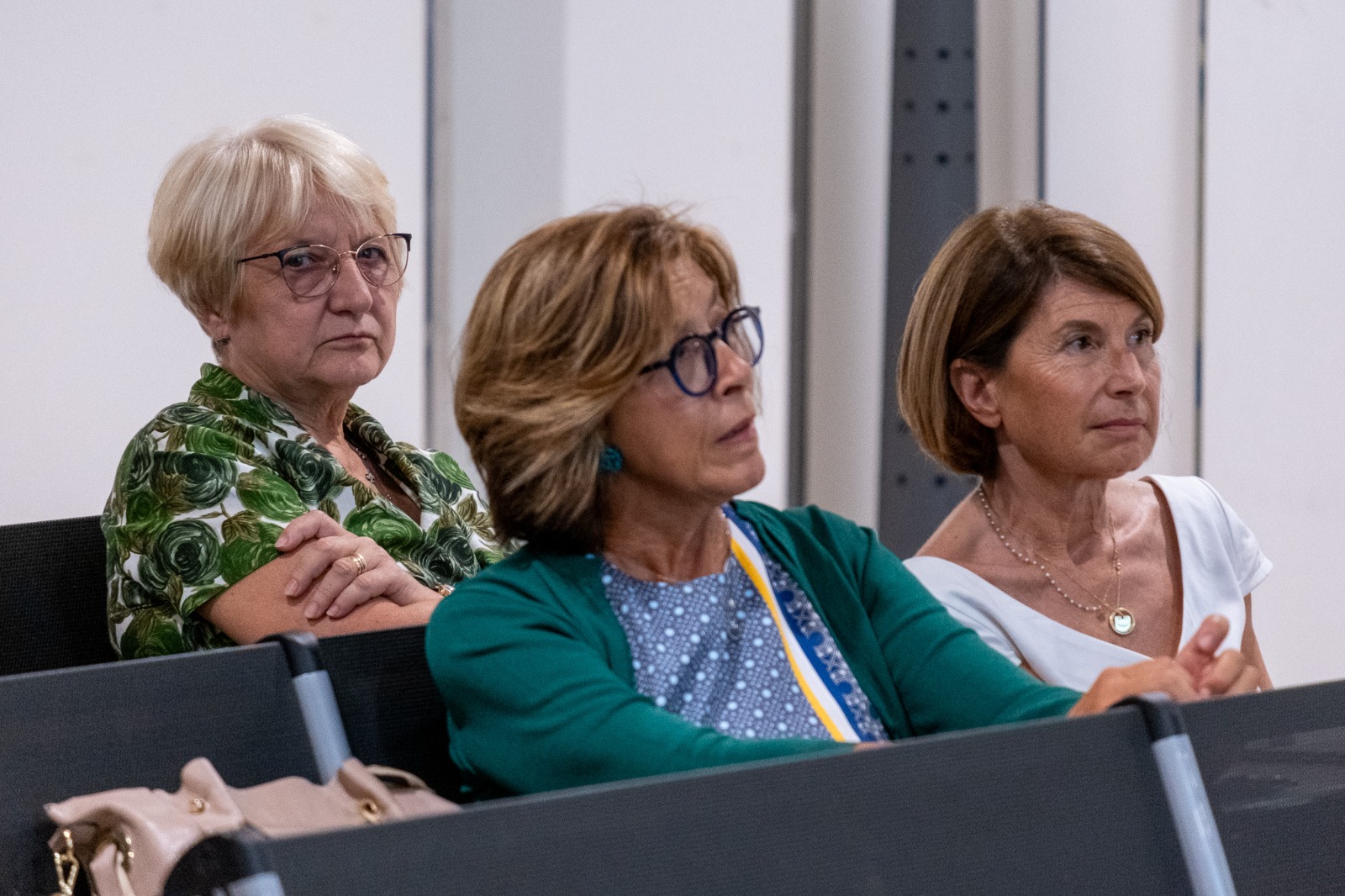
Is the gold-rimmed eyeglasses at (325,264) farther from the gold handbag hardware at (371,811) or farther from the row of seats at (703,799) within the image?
the gold handbag hardware at (371,811)

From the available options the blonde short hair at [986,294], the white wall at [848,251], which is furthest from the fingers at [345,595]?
the white wall at [848,251]

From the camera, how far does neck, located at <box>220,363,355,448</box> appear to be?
7.22 feet

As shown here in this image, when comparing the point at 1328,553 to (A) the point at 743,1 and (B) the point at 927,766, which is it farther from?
(B) the point at 927,766

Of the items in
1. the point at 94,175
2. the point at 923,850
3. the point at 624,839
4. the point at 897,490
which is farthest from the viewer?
the point at 897,490

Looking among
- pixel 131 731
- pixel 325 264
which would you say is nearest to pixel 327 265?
pixel 325 264

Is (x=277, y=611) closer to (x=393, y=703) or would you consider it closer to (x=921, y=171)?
(x=393, y=703)

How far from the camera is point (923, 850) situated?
1.16m

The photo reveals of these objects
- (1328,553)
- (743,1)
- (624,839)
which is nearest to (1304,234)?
(1328,553)

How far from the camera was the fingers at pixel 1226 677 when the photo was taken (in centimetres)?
147

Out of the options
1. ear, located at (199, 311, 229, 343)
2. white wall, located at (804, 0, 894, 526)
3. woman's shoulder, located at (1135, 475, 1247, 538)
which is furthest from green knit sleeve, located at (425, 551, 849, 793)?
white wall, located at (804, 0, 894, 526)

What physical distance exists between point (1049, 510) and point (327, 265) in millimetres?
1027

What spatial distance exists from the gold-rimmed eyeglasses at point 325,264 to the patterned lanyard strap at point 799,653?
853 mm

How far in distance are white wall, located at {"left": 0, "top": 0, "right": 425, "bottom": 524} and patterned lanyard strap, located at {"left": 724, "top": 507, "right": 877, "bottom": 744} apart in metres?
2.02

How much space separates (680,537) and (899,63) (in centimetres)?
318
